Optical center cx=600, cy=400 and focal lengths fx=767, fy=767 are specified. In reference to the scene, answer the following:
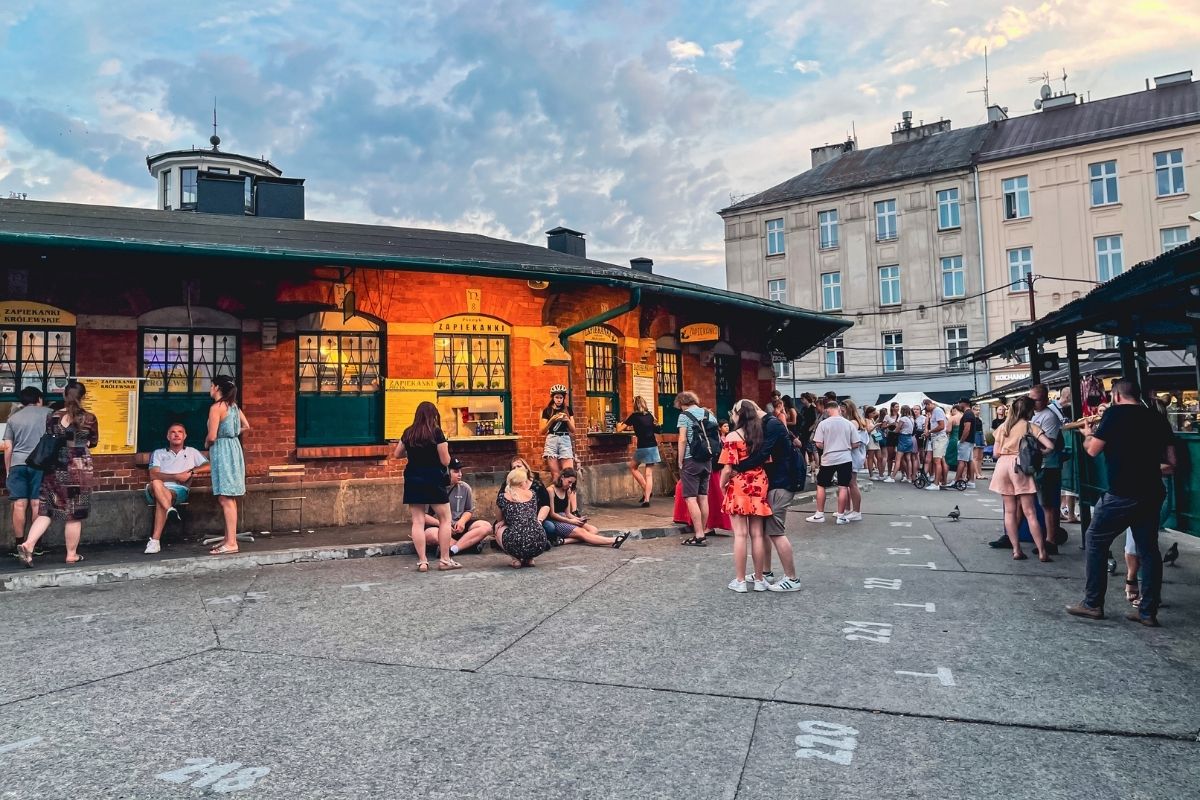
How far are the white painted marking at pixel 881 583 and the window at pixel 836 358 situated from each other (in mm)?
31438

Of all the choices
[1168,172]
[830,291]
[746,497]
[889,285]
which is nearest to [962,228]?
[889,285]

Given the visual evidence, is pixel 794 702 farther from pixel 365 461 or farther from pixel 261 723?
pixel 365 461

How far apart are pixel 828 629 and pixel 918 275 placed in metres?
33.5

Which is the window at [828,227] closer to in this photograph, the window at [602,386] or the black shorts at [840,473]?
the window at [602,386]

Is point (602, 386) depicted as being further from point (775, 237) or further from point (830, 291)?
point (775, 237)

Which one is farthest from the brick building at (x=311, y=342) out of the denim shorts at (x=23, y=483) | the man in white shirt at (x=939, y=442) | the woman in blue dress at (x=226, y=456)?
the man in white shirt at (x=939, y=442)

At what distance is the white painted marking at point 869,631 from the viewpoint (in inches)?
201

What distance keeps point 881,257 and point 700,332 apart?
24.7 metres

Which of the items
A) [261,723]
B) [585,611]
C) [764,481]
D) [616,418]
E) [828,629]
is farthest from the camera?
[616,418]

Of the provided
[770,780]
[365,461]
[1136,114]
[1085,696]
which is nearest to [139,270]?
[365,461]

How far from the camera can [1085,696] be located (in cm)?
403

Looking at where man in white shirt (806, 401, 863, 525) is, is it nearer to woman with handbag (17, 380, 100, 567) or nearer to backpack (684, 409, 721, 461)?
backpack (684, 409, 721, 461)

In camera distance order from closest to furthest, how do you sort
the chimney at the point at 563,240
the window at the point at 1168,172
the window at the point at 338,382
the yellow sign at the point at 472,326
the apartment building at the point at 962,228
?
the window at the point at 338,382
the yellow sign at the point at 472,326
the chimney at the point at 563,240
the window at the point at 1168,172
the apartment building at the point at 962,228

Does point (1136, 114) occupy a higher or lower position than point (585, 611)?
A: higher
